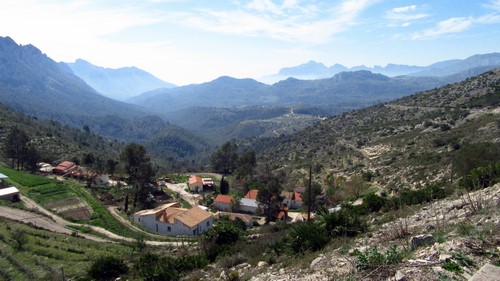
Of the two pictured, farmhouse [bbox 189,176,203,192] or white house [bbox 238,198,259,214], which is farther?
farmhouse [bbox 189,176,203,192]

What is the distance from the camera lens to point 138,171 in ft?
145

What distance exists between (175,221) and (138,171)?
11.9 metres

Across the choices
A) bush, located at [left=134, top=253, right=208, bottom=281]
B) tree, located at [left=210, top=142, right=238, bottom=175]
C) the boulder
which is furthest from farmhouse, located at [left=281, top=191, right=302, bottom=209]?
the boulder

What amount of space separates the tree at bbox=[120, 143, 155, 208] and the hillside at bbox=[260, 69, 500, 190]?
23284mm

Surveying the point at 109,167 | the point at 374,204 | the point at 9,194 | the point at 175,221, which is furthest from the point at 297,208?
the point at 9,194

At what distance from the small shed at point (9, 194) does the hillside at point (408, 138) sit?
36367mm

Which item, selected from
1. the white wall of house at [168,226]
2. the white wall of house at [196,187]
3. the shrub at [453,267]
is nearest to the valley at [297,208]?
the shrub at [453,267]

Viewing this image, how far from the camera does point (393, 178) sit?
3438 centimetres

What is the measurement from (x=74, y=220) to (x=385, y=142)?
42222 millimetres

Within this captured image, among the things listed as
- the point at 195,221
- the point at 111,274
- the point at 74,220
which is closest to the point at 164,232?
the point at 195,221

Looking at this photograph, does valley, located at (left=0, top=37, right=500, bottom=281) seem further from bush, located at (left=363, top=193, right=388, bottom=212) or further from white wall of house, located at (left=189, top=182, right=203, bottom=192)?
white wall of house, located at (left=189, top=182, right=203, bottom=192)

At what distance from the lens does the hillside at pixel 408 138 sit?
1318 inches

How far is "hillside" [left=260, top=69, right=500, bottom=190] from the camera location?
3347 cm

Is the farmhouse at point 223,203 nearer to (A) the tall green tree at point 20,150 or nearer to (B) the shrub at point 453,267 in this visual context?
(A) the tall green tree at point 20,150
